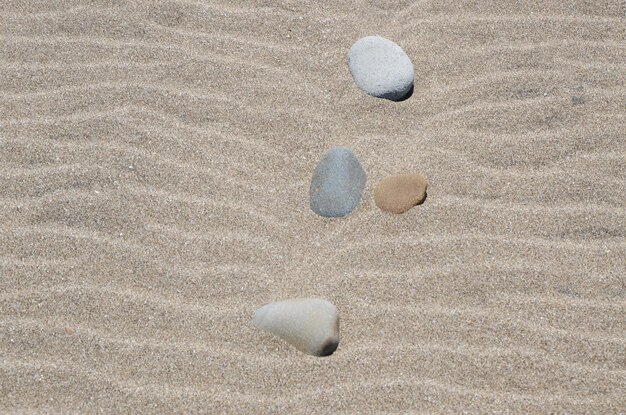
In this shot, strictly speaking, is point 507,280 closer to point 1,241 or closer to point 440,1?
point 440,1

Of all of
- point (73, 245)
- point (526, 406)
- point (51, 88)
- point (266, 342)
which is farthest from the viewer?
point (51, 88)

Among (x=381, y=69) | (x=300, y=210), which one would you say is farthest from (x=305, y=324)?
(x=381, y=69)

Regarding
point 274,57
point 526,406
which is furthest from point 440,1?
point 526,406

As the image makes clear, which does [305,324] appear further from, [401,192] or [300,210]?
[401,192]

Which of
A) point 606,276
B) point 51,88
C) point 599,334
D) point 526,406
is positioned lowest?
point 526,406

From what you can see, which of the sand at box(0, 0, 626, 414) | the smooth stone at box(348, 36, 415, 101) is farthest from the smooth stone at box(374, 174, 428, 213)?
the smooth stone at box(348, 36, 415, 101)

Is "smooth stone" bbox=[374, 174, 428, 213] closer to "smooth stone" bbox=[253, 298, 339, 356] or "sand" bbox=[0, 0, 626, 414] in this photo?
"sand" bbox=[0, 0, 626, 414]

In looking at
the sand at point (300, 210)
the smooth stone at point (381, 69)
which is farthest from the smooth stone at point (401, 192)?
the smooth stone at point (381, 69)

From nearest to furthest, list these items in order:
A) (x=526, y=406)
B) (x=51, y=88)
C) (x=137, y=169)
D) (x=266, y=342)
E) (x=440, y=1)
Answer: (x=526, y=406)
(x=266, y=342)
(x=137, y=169)
(x=51, y=88)
(x=440, y=1)
